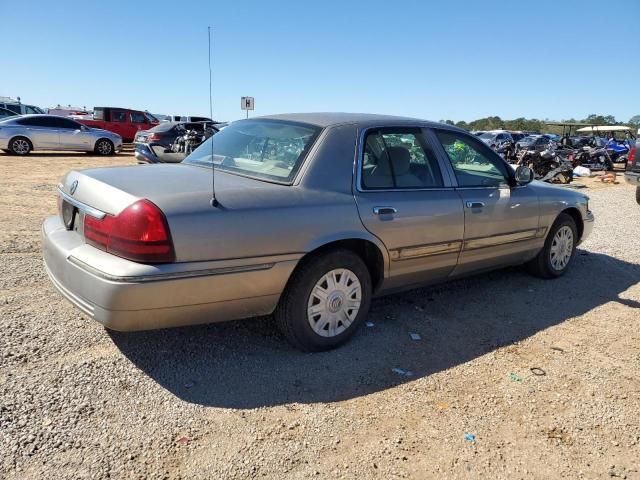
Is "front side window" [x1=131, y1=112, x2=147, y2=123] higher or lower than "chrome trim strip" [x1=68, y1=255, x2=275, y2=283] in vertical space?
higher

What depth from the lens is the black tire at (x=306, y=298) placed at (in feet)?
10.6

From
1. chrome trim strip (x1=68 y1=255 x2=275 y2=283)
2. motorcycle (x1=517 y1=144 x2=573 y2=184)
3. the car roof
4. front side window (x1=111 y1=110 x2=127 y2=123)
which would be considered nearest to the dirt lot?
chrome trim strip (x1=68 y1=255 x2=275 y2=283)

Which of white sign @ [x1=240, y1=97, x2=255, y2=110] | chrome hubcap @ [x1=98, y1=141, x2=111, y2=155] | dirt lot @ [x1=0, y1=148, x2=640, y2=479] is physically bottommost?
dirt lot @ [x1=0, y1=148, x2=640, y2=479]

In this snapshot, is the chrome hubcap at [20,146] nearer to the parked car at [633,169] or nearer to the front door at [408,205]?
the front door at [408,205]

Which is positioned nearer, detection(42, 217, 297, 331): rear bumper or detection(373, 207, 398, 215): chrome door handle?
detection(42, 217, 297, 331): rear bumper

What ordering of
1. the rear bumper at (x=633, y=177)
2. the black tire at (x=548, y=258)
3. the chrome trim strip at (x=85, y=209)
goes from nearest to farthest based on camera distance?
the chrome trim strip at (x=85, y=209) → the black tire at (x=548, y=258) → the rear bumper at (x=633, y=177)

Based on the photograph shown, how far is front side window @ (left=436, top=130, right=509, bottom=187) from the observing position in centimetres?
426

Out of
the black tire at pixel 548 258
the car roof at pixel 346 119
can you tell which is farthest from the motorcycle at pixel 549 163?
the car roof at pixel 346 119

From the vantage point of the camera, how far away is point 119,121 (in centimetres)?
2416

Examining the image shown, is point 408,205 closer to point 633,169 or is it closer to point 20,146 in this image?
point 633,169

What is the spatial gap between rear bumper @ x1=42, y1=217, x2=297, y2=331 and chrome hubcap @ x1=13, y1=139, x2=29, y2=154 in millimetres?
16810

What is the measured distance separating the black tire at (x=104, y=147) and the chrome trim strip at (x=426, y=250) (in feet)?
59.2

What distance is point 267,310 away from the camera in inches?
126

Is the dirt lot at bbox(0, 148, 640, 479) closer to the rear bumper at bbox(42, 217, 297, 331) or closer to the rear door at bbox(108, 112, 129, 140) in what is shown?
the rear bumper at bbox(42, 217, 297, 331)
